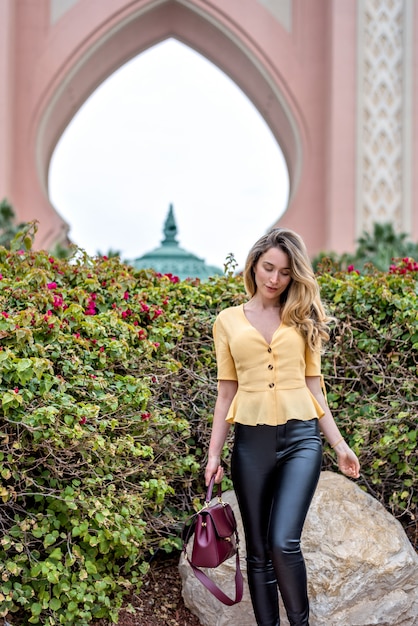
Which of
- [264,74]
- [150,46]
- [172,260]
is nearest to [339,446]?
[172,260]

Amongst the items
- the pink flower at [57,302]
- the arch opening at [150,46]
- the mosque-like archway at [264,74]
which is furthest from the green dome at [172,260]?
the pink flower at [57,302]

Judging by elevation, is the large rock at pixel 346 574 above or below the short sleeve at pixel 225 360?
below

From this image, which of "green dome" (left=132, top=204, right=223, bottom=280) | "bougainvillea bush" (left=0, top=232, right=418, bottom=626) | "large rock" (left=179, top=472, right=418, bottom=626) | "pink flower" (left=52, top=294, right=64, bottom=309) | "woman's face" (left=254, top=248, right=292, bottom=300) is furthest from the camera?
"green dome" (left=132, top=204, right=223, bottom=280)

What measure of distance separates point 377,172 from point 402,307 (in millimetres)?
8339

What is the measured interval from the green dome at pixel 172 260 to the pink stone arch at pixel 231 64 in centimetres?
279

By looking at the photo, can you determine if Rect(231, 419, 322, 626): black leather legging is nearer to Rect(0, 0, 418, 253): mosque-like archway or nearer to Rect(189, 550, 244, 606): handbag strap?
Rect(189, 550, 244, 606): handbag strap

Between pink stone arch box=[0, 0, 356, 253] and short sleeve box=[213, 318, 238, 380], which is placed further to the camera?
pink stone arch box=[0, 0, 356, 253]

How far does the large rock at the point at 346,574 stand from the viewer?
3.87m

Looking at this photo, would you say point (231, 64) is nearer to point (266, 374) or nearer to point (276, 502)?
point (266, 374)

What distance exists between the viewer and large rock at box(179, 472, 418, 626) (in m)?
3.87

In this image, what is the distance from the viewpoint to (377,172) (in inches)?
496

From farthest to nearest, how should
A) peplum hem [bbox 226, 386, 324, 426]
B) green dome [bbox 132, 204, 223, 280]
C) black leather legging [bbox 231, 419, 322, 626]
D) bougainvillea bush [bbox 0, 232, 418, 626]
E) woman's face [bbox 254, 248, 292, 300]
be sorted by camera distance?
green dome [bbox 132, 204, 223, 280] < bougainvillea bush [bbox 0, 232, 418, 626] < woman's face [bbox 254, 248, 292, 300] < peplum hem [bbox 226, 386, 324, 426] < black leather legging [bbox 231, 419, 322, 626]

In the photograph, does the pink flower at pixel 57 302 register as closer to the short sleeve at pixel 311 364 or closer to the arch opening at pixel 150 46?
the short sleeve at pixel 311 364

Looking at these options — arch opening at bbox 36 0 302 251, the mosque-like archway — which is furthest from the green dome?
arch opening at bbox 36 0 302 251
